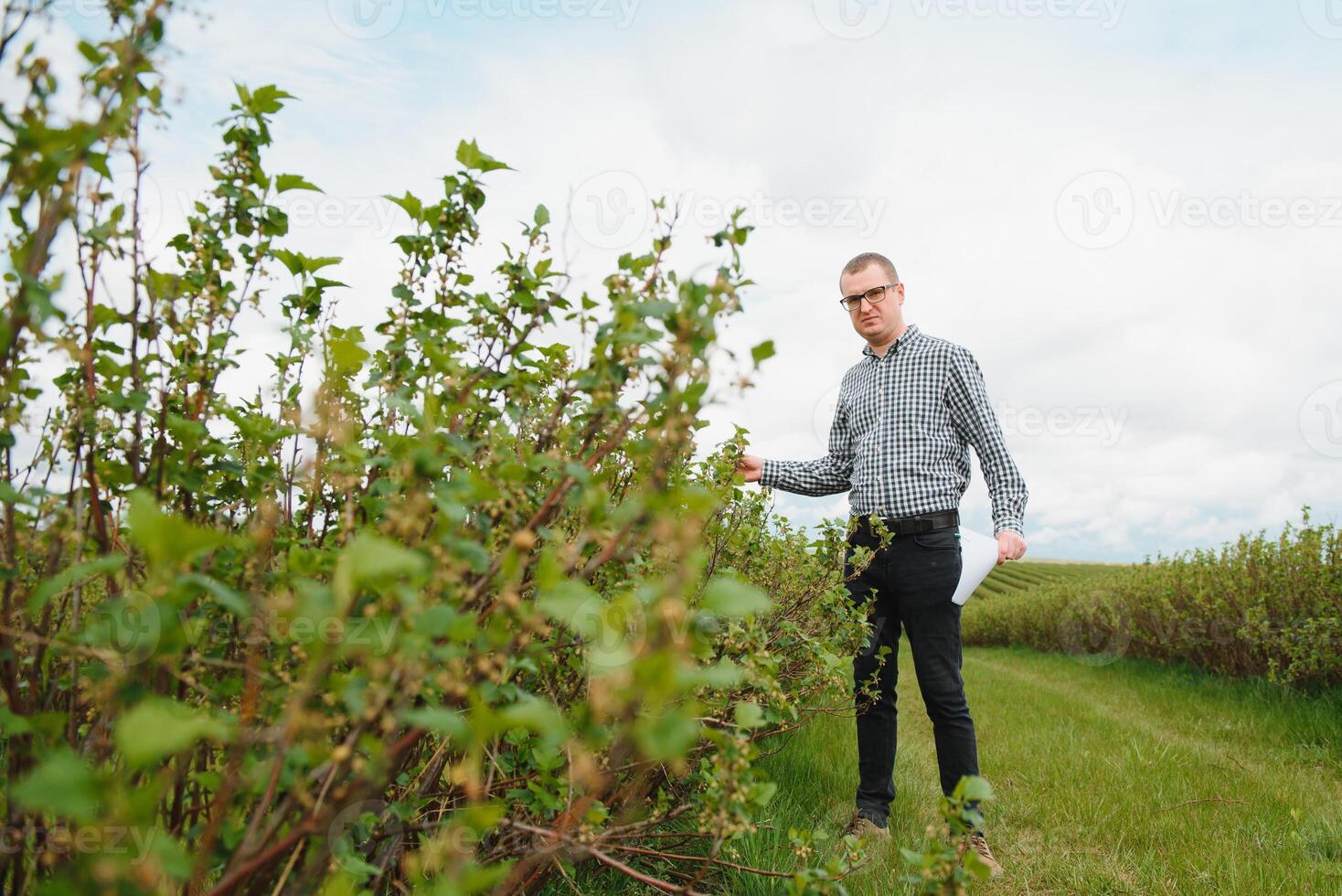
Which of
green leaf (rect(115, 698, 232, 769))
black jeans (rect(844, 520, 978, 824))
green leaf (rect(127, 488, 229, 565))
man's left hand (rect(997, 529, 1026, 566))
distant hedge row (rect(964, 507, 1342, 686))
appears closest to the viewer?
green leaf (rect(115, 698, 232, 769))

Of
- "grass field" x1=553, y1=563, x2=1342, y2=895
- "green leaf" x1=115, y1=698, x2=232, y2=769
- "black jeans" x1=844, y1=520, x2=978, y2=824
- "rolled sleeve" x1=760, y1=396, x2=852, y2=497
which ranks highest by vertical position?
"rolled sleeve" x1=760, y1=396, x2=852, y2=497

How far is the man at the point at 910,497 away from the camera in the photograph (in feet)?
11.5

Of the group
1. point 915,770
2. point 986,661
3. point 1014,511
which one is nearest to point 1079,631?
point 986,661

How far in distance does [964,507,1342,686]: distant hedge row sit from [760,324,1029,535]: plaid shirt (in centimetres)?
499

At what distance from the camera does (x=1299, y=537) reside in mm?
7281

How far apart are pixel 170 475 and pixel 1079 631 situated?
13.6 meters

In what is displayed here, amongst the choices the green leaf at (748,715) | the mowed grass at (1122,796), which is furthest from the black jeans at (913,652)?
the green leaf at (748,715)

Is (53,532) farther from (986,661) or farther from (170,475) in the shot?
(986,661)

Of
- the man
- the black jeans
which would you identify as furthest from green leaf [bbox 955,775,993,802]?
the man

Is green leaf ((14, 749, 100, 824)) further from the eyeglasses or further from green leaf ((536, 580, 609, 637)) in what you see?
the eyeglasses

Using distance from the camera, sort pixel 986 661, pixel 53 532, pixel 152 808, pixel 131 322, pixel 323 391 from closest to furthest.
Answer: pixel 152 808
pixel 53 532
pixel 131 322
pixel 323 391
pixel 986 661

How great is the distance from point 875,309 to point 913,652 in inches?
65.4

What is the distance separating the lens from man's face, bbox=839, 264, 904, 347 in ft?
12.8

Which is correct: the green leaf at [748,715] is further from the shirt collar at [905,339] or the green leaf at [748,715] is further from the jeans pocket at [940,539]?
the shirt collar at [905,339]
